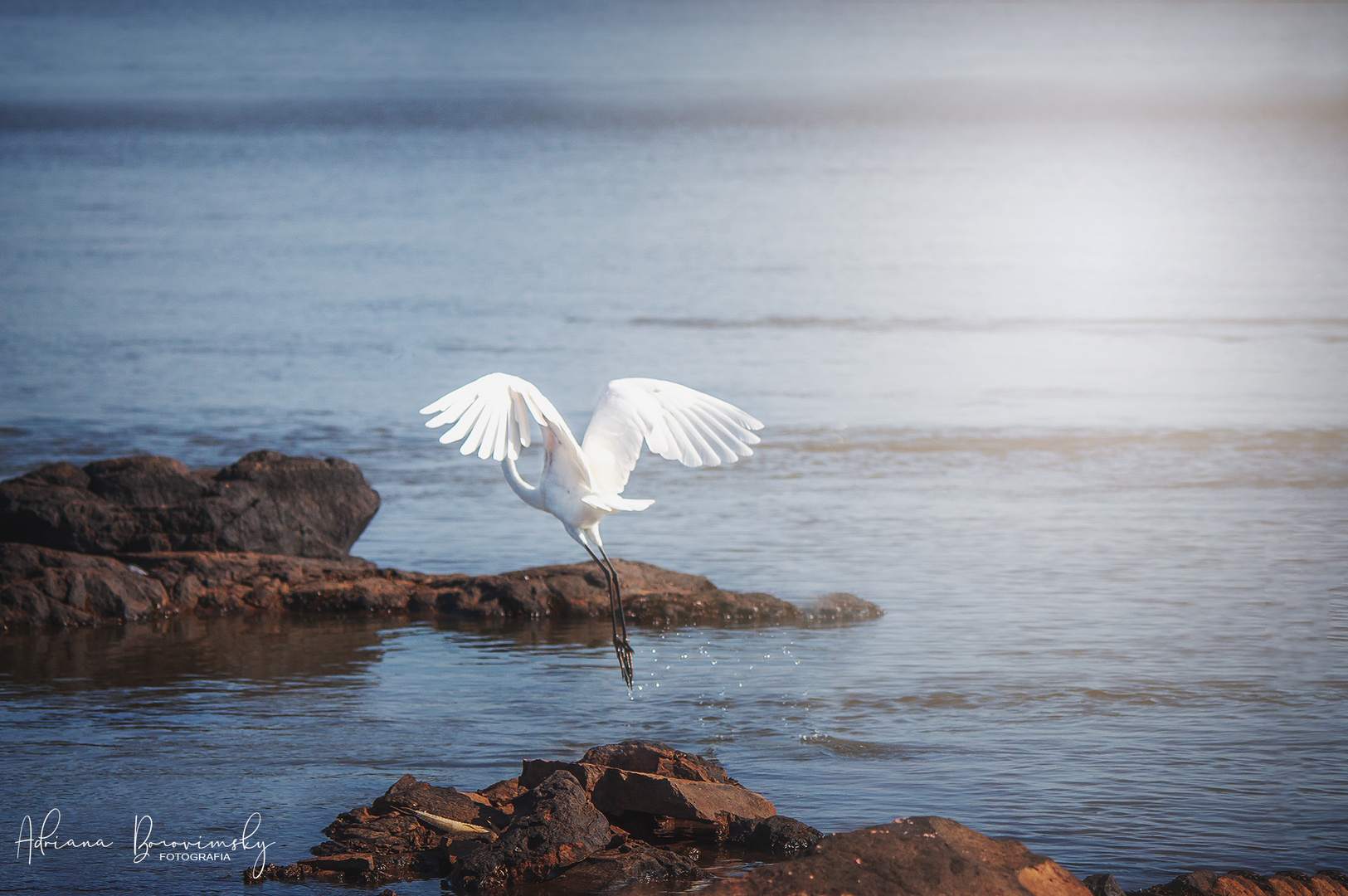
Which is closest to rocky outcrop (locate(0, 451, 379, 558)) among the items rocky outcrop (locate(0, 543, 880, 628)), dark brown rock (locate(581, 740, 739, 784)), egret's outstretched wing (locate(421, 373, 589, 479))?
rocky outcrop (locate(0, 543, 880, 628))

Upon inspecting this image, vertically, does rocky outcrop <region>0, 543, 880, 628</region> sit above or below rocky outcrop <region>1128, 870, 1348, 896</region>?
above

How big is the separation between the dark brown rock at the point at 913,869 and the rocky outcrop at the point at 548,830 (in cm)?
102

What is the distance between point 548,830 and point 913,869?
1.85m

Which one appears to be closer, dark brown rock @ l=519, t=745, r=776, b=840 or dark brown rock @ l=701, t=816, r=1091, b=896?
dark brown rock @ l=701, t=816, r=1091, b=896

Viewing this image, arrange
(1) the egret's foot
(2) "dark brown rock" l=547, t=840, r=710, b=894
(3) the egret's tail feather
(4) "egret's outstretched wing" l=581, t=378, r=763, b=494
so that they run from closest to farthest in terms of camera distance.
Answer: (2) "dark brown rock" l=547, t=840, r=710, b=894 → (3) the egret's tail feather → (4) "egret's outstretched wing" l=581, t=378, r=763, b=494 → (1) the egret's foot

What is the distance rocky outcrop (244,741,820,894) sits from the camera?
23.9 ft

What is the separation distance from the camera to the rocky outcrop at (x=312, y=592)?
489 inches

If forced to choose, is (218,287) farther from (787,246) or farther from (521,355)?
(787,246)

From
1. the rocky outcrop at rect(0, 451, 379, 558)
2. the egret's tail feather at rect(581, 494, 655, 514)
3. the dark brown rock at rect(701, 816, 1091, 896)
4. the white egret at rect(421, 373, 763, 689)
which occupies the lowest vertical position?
the dark brown rock at rect(701, 816, 1091, 896)

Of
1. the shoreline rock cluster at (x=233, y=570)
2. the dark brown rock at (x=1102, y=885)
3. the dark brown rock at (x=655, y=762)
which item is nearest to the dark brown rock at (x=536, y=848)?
the dark brown rock at (x=655, y=762)

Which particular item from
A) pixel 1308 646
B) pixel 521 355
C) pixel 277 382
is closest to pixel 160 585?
pixel 1308 646

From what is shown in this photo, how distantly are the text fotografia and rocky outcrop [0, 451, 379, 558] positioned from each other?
18.1ft

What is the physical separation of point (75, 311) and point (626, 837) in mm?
31789
